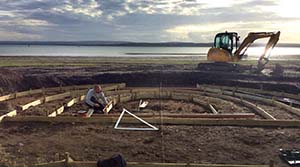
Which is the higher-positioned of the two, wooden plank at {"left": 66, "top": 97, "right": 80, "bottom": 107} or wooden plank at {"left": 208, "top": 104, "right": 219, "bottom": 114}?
wooden plank at {"left": 66, "top": 97, "right": 80, "bottom": 107}

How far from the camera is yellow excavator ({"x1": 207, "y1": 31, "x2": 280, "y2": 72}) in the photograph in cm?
2155

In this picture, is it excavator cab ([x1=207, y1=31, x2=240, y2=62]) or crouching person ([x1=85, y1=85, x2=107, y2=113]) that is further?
excavator cab ([x1=207, y1=31, x2=240, y2=62])

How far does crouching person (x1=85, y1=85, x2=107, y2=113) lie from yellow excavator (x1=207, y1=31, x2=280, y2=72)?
460 inches

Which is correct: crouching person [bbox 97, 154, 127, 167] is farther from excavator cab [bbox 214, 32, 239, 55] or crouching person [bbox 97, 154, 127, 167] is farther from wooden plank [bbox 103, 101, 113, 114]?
excavator cab [bbox 214, 32, 239, 55]

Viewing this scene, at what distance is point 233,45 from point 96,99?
12.9 meters

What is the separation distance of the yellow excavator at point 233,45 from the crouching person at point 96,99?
1168 cm

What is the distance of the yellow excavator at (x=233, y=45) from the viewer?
70.7 feet

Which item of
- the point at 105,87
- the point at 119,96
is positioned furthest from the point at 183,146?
the point at 105,87

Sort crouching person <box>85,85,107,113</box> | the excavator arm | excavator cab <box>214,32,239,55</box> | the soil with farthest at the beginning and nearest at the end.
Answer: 1. excavator cab <box>214,32,239,55</box>
2. the excavator arm
3. crouching person <box>85,85,107,113</box>
4. the soil

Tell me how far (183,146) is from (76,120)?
3748 mm

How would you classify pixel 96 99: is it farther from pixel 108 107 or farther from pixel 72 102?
pixel 72 102

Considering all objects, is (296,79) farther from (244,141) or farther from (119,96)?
(244,141)

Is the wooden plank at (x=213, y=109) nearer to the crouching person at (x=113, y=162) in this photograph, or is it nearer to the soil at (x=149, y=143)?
the soil at (x=149, y=143)

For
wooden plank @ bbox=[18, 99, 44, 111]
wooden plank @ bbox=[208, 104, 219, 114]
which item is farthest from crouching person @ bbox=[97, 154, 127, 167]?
wooden plank @ bbox=[18, 99, 44, 111]
